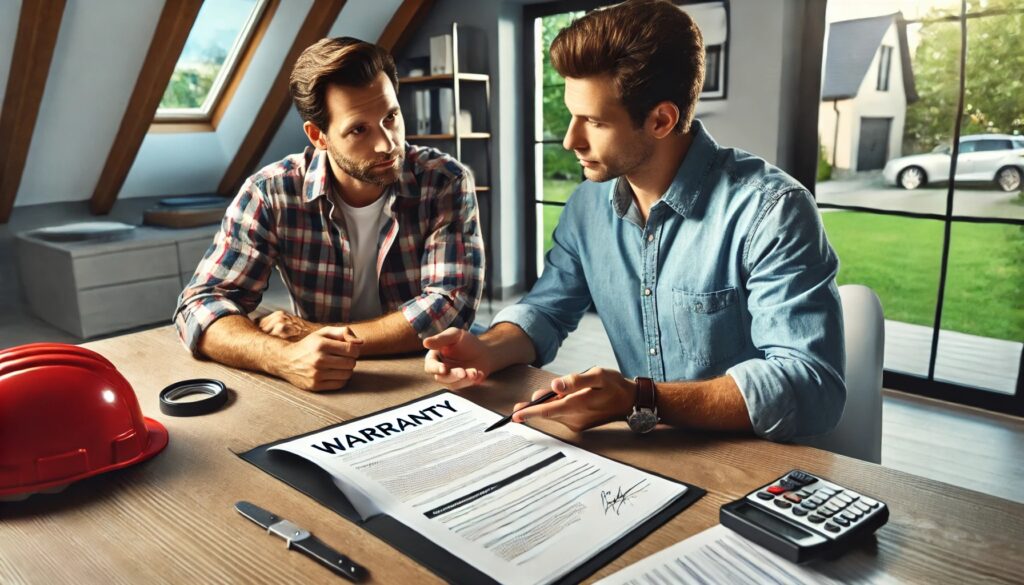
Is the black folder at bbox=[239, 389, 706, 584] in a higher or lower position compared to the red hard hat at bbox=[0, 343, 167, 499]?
lower

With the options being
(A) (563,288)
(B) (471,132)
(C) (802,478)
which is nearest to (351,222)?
(A) (563,288)

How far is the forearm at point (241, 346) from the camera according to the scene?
1227 mm

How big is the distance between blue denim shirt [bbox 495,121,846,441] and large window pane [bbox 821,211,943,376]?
6.86 feet

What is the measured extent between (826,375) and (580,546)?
501 millimetres

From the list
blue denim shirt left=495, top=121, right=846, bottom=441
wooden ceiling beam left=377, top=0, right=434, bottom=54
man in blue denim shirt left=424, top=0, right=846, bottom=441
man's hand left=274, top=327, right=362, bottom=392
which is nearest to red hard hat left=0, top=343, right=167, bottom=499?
man's hand left=274, top=327, right=362, bottom=392

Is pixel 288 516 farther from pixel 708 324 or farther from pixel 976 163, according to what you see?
pixel 976 163

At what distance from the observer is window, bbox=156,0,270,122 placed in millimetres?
3969

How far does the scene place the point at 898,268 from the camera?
3.88 m

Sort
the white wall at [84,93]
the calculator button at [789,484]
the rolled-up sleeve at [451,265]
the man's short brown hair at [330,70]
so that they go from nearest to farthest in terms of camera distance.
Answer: the calculator button at [789,484] → the rolled-up sleeve at [451,265] → the man's short brown hair at [330,70] → the white wall at [84,93]

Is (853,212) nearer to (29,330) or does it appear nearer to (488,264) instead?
(488,264)

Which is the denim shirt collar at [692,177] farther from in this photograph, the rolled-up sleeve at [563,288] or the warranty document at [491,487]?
the warranty document at [491,487]

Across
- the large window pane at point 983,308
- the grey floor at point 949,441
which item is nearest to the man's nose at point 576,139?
the grey floor at point 949,441

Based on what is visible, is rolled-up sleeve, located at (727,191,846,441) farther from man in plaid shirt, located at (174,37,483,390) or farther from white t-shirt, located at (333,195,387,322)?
white t-shirt, located at (333,195,387,322)
